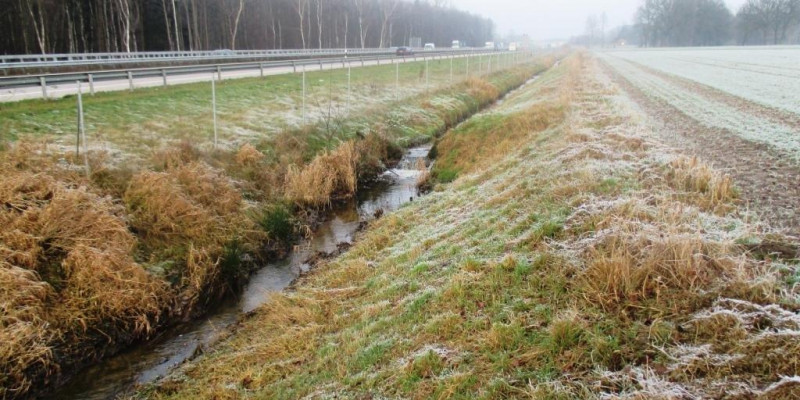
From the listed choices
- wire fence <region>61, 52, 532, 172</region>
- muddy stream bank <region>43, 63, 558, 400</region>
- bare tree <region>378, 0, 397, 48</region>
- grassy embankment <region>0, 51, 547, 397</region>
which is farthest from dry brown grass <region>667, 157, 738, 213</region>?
bare tree <region>378, 0, 397, 48</region>

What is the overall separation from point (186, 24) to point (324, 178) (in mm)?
55043

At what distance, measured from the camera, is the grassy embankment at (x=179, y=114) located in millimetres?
13195

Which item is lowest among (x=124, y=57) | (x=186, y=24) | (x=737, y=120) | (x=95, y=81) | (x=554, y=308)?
(x=554, y=308)

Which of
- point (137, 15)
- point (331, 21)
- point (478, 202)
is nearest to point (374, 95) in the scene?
point (478, 202)

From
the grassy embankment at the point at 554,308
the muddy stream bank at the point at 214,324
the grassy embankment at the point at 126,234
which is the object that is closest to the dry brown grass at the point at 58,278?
the grassy embankment at the point at 126,234

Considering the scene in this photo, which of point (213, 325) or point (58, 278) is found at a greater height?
point (58, 278)

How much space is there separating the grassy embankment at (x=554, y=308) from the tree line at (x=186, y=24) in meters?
38.7

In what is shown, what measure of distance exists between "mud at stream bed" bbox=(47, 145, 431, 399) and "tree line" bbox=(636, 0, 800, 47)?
13016 centimetres

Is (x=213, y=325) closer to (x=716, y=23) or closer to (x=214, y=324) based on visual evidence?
(x=214, y=324)

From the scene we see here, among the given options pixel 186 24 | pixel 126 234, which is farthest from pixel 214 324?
pixel 186 24

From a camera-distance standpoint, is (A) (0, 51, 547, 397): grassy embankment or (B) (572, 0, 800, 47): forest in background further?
(B) (572, 0, 800, 47): forest in background

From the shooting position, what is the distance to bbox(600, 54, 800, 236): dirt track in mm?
6887

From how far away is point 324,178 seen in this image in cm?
1448

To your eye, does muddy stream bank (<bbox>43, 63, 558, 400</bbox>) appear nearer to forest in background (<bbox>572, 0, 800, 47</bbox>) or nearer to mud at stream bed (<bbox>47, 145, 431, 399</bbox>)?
mud at stream bed (<bbox>47, 145, 431, 399</bbox>)
